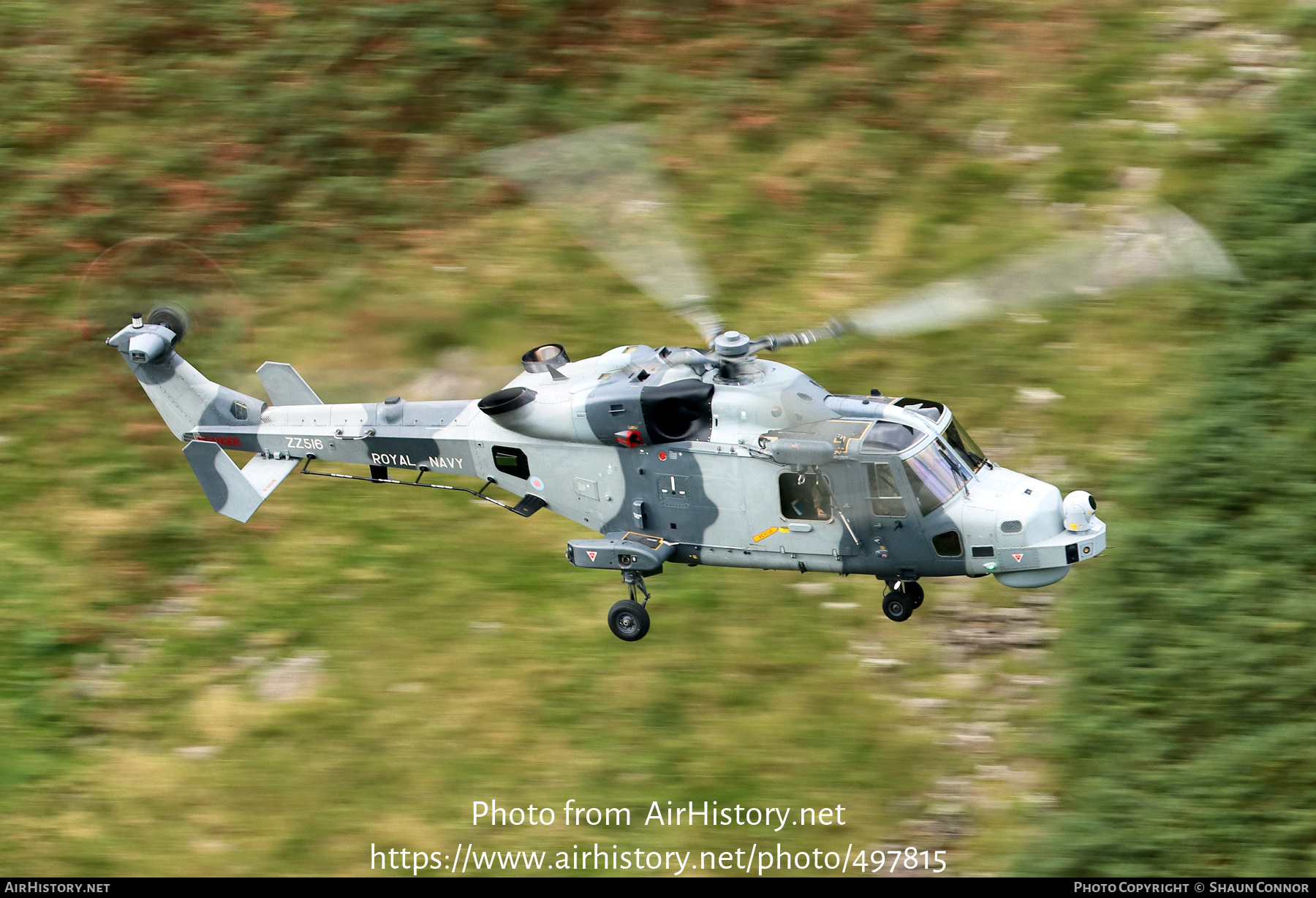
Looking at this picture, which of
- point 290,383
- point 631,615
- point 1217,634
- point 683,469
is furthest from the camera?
point 290,383

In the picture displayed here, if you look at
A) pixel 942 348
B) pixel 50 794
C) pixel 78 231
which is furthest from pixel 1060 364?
pixel 78 231

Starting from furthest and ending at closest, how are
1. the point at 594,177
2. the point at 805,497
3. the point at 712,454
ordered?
the point at 594,177
the point at 712,454
the point at 805,497

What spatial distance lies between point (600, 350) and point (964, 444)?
7.13m

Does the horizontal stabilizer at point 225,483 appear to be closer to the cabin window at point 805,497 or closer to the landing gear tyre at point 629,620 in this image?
the landing gear tyre at point 629,620

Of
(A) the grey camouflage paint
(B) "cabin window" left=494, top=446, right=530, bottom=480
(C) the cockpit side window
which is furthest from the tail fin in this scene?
(C) the cockpit side window

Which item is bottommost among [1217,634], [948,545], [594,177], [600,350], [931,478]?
[1217,634]

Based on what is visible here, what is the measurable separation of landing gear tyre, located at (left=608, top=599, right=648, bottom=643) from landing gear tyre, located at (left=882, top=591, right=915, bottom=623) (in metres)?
2.77

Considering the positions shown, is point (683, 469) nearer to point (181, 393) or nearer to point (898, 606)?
point (898, 606)

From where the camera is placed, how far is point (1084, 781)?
14.9 metres

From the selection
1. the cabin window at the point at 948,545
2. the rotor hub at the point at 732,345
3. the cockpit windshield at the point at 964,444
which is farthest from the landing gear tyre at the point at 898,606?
the rotor hub at the point at 732,345

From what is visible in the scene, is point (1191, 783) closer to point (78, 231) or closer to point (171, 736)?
point (171, 736)

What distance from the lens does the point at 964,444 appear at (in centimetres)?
1504

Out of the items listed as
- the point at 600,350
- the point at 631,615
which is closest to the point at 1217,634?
the point at 631,615

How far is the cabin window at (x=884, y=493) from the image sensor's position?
14.4m
